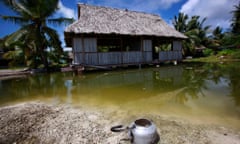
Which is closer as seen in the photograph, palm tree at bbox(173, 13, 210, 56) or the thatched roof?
the thatched roof

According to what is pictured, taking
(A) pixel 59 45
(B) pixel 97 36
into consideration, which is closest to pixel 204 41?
(B) pixel 97 36

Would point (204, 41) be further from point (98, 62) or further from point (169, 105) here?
point (169, 105)

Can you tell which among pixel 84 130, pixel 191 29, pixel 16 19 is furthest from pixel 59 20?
pixel 191 29

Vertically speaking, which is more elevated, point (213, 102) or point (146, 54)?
point (146, 54)

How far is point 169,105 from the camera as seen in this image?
3.71m

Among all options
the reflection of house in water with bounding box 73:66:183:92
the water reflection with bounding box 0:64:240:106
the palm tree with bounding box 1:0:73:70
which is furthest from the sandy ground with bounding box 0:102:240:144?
the palm tree with bounding box 1:0:73:70

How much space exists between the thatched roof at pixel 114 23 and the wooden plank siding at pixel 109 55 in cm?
82

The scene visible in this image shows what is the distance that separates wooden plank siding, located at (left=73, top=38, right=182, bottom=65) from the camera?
9.56 meters

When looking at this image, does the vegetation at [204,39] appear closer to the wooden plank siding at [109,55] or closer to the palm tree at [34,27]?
the wooden plank siding at [109,55]

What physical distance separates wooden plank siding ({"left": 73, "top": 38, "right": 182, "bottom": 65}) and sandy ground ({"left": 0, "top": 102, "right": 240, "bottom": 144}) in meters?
6.54

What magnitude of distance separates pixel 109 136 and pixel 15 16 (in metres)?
13.8

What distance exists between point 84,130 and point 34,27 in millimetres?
12767

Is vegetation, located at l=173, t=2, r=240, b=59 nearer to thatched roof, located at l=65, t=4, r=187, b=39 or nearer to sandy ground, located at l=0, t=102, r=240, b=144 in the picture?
thatched roof, located at l=65, t=4, r=187, b=39

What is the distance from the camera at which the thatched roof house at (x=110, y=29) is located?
30.9 ft
